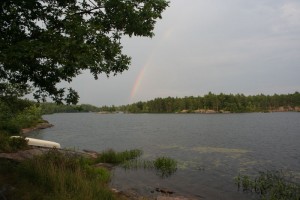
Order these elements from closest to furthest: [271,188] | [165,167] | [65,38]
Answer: [65,38], [271,188], [165,167]

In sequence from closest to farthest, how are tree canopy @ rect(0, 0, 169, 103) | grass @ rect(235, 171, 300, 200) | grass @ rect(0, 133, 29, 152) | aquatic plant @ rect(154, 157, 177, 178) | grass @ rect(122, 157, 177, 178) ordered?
tree canopy @ rect(0, 0, 169, 103) < grass @ rect(235, 171, 300, 200) < grass @ rect(0, 133, 29, 152) < aquatic plant @ rect(154, 157, 177, 178) < grass @ rect(122, 157, 177, 178)

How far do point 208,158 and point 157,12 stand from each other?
2884 cm

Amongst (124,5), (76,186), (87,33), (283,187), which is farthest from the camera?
(283,187)

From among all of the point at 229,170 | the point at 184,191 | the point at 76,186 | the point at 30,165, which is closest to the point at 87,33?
the point at 76,186

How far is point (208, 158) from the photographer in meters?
37.5

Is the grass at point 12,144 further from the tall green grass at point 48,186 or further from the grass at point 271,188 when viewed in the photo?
the grass at point 271,188

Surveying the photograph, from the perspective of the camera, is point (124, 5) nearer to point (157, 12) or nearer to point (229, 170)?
point (157, 12)

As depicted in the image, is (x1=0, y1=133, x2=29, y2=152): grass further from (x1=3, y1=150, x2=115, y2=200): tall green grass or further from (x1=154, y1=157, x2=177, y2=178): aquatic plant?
(x1=154, y1=157, x2=177, y2=178): aquatic plant

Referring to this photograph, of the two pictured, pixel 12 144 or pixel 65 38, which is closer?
pixel 65 38

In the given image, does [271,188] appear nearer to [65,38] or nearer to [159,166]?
[159,166]

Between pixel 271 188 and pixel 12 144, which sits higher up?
pixel 12 144

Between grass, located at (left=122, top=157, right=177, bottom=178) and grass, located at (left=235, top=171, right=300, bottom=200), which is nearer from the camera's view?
grass, located at (left=235, top=171, right=300, bottom=200)

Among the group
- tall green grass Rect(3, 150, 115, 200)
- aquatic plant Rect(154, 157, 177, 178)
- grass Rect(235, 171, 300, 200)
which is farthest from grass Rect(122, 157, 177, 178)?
tall green grass Rect(3, 150, 115, 200)

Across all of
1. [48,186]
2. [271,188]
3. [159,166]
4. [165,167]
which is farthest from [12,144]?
[271,188]
